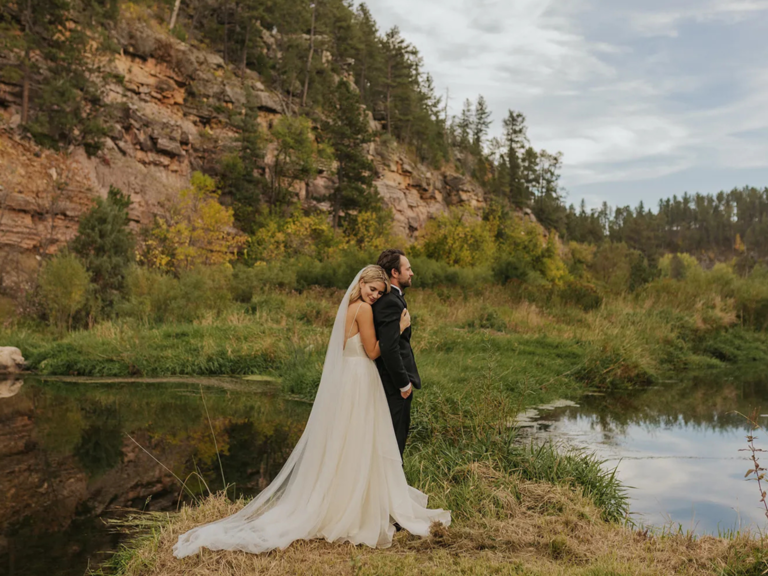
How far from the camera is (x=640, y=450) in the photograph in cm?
869

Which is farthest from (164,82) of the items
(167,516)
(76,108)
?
(167,516)

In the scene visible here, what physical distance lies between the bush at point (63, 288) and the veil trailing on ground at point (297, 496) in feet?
42.7

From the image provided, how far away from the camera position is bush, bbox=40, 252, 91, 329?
52.5ft

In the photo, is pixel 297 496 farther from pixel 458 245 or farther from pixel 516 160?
pixel 516 160

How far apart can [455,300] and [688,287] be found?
8.90 meters

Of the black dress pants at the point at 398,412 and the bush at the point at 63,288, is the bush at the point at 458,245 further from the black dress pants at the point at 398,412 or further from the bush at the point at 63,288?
the black dress pants at the point at 398,412

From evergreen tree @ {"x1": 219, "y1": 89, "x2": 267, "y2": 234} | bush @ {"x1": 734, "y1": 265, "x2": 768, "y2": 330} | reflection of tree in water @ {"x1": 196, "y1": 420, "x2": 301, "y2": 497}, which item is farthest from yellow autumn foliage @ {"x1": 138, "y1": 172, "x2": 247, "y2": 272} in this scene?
bush @ {"x1": 734, "y1": 265, "x2": 768, "y2": 330}

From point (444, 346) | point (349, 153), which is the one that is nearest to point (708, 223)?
point (349, 153)

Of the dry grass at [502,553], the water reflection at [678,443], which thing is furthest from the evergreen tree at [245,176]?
the dry grass at [502,553]

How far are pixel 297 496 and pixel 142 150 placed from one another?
31084 mm

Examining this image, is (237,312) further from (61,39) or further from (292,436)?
(61,39)

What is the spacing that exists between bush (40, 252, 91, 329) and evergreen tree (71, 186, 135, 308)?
4.01 feet

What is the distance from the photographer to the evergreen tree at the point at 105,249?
17.9 meters

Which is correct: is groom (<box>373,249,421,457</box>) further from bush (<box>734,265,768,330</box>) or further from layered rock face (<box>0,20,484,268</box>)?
layered rock face (<box>0,20,484,268</box>)
